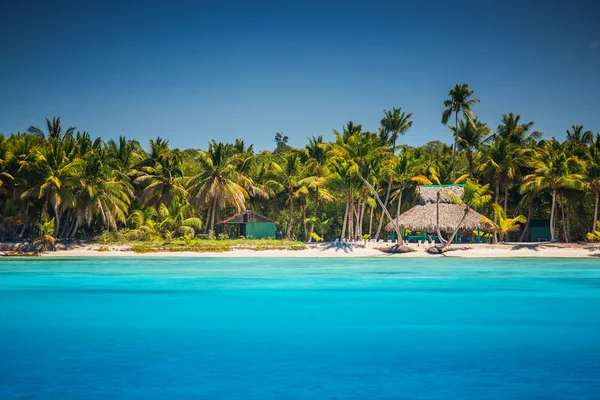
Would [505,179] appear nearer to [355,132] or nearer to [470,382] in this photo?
[355,132]

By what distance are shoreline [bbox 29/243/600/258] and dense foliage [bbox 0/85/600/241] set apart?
1.30 meters

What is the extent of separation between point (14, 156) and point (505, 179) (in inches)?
1104

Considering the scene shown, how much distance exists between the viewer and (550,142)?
4031 cm

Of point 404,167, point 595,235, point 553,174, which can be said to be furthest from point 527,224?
point 404,167

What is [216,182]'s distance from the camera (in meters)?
38.7

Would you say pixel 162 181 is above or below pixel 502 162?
below

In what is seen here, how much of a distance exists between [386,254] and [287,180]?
9251 millimetres

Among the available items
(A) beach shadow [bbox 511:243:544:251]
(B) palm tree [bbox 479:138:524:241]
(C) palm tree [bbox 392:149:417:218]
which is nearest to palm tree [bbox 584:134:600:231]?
(A) beach shadow [bbox 511:243:544:251]

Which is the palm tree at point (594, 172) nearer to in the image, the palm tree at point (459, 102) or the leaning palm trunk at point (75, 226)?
the palm tree at point (459, 102)

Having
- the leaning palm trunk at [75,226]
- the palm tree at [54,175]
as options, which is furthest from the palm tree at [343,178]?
the leaning palm trunk at [75,226]

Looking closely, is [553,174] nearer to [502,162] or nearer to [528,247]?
[502,162]

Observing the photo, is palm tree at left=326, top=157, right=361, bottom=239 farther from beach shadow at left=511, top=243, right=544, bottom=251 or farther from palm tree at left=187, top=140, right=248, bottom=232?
beach shadow at left=511, top=243, right=544, bottom=251

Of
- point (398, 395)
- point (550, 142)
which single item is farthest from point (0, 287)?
point (550, 142)

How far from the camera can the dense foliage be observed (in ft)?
112
